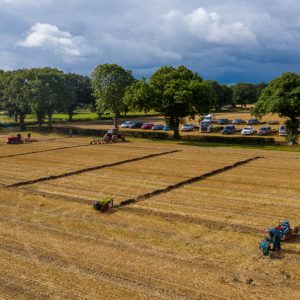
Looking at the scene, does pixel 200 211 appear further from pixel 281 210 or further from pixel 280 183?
pixel 280 183

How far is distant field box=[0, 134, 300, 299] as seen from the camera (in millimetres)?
14742

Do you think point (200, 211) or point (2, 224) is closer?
point (2, 224)

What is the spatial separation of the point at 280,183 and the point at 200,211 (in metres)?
10.4

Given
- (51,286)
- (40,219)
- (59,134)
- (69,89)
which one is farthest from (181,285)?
(69,89)

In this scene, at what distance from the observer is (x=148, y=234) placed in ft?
65.6

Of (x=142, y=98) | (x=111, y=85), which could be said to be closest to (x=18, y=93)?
(x=111, y=85)

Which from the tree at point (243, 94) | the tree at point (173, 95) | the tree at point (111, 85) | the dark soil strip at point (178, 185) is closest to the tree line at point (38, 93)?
the tree at point (111, 85)

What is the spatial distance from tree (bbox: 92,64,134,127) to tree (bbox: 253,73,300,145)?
101ft

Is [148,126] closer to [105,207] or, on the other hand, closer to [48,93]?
[48,93]

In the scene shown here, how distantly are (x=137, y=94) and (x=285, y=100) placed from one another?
69.6 ft

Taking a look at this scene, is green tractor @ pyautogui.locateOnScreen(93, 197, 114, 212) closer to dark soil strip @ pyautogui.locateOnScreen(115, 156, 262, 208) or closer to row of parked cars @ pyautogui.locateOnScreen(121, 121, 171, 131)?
dark soil strip @ pyautogui.locateOnScreen(115, 156, 262, 208)

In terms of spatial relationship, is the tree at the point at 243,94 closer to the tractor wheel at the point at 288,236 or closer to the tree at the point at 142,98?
the tree at the point at 142,98

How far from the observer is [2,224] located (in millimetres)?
21578

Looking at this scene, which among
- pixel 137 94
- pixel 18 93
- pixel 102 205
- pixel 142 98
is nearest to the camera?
pixel 102 205
